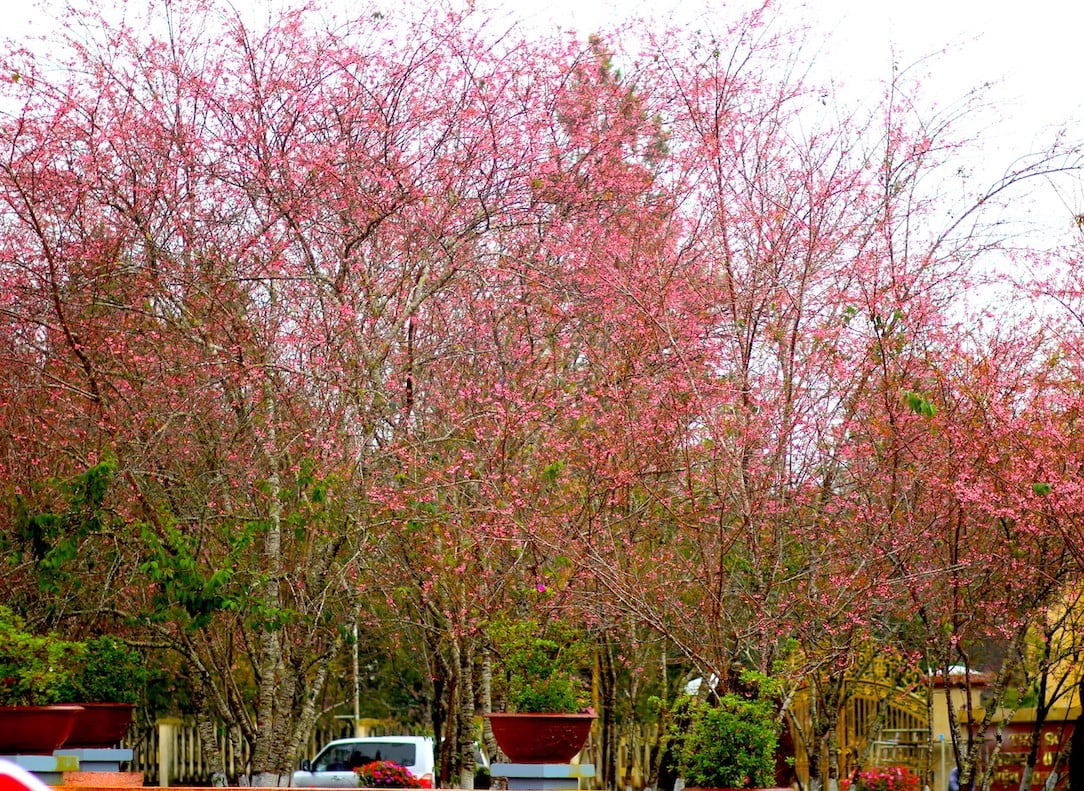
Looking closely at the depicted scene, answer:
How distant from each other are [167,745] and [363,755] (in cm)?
458

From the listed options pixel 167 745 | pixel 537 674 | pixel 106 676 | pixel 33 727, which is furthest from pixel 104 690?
pixel 167 745

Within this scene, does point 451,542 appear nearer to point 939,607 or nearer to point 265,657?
point 265,657

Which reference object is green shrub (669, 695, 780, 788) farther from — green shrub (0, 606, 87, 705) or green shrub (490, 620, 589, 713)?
green shrub (0, 606, 87, 705)

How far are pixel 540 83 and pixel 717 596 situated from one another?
4597 millimetres

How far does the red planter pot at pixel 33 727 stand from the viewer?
372 inches

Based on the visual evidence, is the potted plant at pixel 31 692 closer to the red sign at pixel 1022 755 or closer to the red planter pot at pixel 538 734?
the red planter pot at pixel 538 734

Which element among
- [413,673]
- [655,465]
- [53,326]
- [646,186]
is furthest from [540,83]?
[413,673]

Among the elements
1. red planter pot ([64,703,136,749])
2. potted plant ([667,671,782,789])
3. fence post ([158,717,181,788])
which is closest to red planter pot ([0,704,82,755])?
red planter pot ([64,703,136,749])

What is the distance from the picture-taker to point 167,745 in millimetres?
22281

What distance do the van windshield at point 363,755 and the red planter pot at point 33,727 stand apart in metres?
9.46

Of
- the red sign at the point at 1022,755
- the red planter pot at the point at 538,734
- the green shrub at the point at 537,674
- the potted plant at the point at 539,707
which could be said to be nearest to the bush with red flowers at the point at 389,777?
the green shrub at the point at 537,674

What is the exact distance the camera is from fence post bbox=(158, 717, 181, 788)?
2194cm

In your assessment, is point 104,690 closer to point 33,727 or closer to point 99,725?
point 99,725

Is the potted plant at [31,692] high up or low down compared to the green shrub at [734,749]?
up
